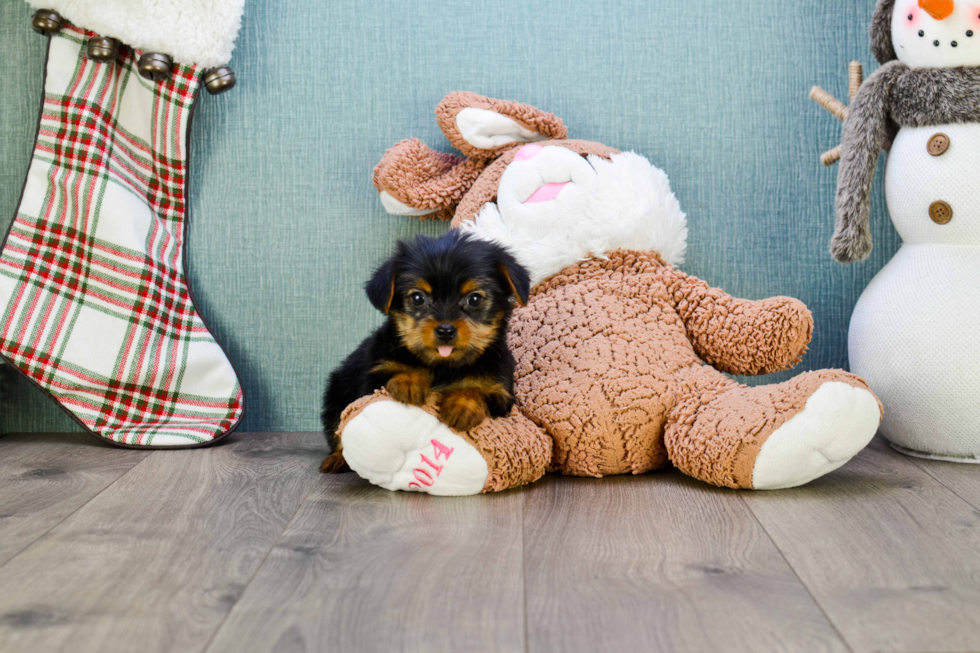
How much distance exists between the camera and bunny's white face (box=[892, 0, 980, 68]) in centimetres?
172

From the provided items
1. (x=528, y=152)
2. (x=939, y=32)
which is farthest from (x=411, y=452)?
(x=939, y=32)

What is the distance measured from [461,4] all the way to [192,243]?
3.12 ft

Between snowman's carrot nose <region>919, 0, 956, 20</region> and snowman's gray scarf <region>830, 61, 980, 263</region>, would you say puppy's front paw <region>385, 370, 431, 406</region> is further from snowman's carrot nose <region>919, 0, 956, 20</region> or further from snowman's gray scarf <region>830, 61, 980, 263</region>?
snowman's carrot nose <region>919, 0, 956, 20</region>

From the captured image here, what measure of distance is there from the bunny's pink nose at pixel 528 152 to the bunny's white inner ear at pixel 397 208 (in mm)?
271

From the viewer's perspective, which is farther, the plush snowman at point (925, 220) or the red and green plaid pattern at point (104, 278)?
the red and green plaid pattern at point (104, 278)

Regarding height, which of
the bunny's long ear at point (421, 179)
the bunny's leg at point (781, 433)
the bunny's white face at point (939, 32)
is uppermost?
the bunny's white face at point (939, 32)

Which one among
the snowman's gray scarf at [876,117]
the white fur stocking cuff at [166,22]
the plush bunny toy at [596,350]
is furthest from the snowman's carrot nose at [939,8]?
the white fur stocking cuff at [166,22]

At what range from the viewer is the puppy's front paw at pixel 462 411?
150 cm

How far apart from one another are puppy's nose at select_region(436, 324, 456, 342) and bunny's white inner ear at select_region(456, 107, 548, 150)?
713 millimetres

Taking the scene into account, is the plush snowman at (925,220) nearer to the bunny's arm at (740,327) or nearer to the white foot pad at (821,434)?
the bunny's arm at (740,327)

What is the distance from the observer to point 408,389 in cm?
150

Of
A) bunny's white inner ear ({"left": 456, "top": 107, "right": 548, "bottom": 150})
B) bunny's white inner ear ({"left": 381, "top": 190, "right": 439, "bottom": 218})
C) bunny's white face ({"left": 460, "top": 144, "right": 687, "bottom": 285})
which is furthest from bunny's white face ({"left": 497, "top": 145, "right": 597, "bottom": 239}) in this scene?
bunny's white inner ear ({"left": 381, "top": 190, "right": 439, "bottom": 218})

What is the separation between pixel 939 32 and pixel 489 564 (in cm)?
148

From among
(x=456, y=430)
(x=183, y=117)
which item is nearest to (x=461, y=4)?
(x=183, y=117)
